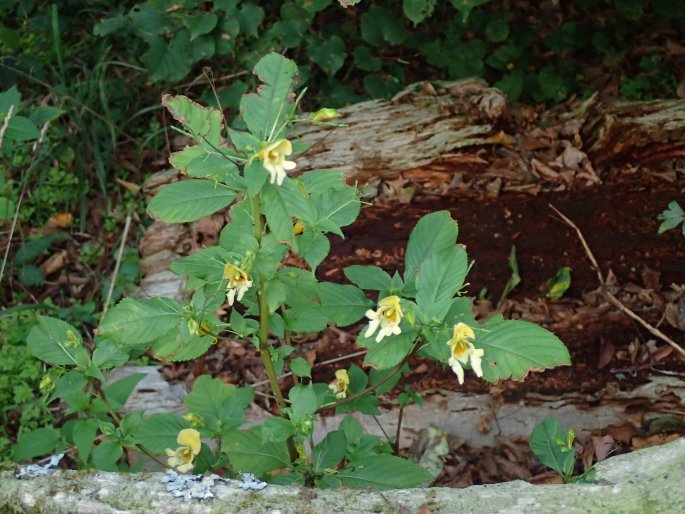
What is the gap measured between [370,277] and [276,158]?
0.50 m

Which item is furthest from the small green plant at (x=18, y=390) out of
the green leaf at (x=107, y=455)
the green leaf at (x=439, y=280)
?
the green leaf at (x=439, y=280)

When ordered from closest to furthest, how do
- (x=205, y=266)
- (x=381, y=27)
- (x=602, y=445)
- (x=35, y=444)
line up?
1. (x=205, y=266)
2. (x=35, y=444)
3. (x=602, y=445)
4. (x=381, y=27)

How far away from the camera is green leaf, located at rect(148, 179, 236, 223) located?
1534 mm

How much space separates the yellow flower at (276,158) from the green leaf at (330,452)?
77cm

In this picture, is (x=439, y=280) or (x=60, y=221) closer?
(x=439, y=280)

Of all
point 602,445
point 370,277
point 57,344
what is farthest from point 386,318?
point 602,445

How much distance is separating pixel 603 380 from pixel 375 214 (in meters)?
1.18

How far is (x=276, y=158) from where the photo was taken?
1383 millimetres

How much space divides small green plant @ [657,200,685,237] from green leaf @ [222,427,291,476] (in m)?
2.03

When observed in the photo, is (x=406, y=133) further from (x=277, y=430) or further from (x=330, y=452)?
(x=277, y=430)

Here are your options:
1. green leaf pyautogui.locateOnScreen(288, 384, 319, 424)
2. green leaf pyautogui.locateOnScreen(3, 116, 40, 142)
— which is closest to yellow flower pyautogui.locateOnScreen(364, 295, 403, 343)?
green leaf pyautogui.locateOnScreen(288, 384, 319, 424)

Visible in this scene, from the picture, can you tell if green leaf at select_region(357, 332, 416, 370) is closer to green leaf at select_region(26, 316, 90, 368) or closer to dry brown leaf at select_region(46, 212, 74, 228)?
green leaf at select_region(26, 316, 90, 368)

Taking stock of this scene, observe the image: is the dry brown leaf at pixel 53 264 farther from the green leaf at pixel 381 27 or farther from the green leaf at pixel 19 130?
the green leaf at pixel 381 27

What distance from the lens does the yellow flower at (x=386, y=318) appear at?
60.7 inches
